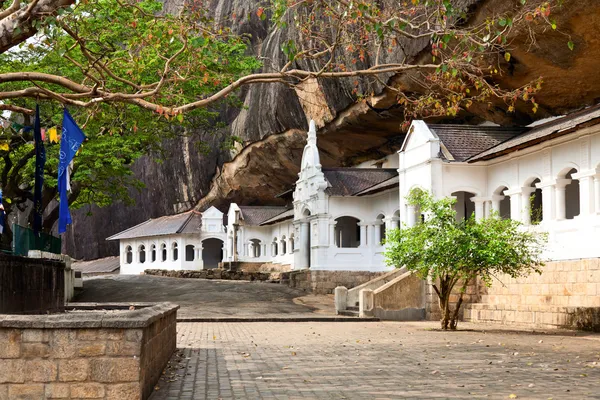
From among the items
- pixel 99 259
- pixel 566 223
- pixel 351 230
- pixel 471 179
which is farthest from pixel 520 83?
pixel 99 259

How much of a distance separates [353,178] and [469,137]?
950cm

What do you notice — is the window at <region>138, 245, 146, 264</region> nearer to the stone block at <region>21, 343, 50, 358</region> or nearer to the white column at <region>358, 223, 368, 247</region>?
the white column at <region>358, 223, 368, 247</region>

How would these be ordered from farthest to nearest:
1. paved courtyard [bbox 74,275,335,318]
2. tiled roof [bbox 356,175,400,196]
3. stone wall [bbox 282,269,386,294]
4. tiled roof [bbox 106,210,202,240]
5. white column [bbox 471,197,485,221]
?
tiled roof [bbox 106,210,202,240], stone wall [bbox 282,269,386,294], tiled roof [bbox 356,175,400,196], paved courtyard [bbox 74,275,335,318], white column [bbox 471,197,485,221]

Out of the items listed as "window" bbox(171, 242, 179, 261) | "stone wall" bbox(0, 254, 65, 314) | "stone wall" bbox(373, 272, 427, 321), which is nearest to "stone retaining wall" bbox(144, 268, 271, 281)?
"window" bbox(171, 242, 179, 261)

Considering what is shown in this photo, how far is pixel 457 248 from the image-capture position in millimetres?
19000

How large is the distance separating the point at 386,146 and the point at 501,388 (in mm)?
30148

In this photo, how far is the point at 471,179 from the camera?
2692 cm

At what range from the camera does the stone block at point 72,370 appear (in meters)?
7.45

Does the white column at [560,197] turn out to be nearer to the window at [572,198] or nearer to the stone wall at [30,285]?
the window at [572,198]

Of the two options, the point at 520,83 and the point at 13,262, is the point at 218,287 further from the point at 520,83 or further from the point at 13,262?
the point at 13,262

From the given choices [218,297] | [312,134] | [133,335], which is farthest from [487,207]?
[133,335]

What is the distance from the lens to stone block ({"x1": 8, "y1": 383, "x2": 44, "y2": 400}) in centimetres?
743

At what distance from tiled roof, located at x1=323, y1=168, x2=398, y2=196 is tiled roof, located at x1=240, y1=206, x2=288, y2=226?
48.1 ft

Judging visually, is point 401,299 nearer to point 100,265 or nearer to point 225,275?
point 225,275
